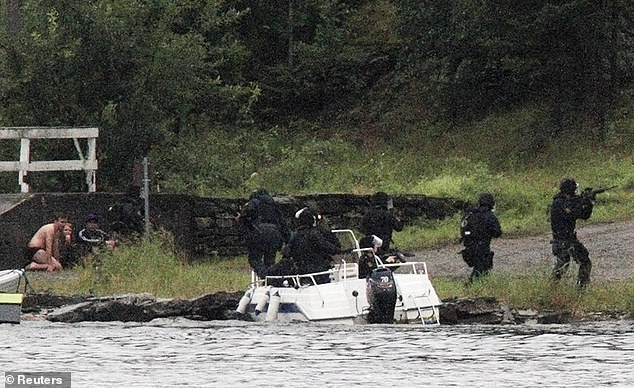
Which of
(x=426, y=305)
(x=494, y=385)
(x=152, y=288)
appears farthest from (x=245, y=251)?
(x=494, y=385)

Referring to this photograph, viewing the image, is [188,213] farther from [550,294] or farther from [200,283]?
[550,294]

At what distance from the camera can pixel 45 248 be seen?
26.3 metres

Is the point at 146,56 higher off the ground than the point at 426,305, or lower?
higher

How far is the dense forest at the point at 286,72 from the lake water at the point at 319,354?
8800 mm

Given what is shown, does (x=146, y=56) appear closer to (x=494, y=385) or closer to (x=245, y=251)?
(x=245, y=251)

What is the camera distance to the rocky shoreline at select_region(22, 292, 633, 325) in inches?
855

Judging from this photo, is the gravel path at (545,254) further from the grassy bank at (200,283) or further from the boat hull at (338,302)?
the boat hull at (338,302)

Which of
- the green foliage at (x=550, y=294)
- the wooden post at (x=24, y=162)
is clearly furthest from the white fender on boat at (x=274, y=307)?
the wooden post at (x=24, y=162)

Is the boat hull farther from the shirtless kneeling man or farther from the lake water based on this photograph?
the shirtless kneeling man

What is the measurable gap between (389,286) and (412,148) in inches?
778

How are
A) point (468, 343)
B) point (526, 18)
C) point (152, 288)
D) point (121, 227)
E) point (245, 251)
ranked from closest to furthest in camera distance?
point (468, 343)
point (152, 288)
point (121, 227)
point (245, 251)
point (526, 18)

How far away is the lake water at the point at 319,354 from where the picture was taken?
16.1 m

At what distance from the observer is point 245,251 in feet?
95.2

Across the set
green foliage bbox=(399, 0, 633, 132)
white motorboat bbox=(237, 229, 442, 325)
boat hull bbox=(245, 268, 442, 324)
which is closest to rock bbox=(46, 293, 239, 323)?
white motorboat bbox=(237, 229, 442, 325)
